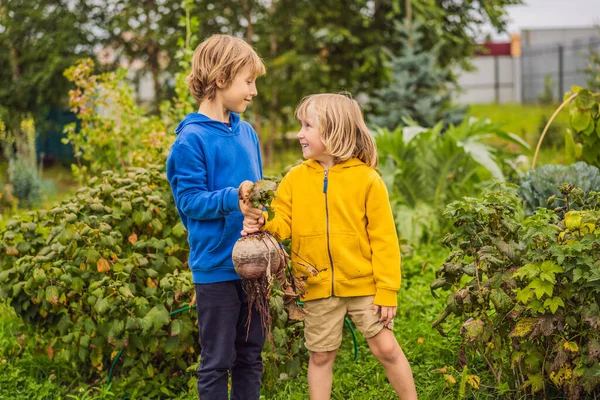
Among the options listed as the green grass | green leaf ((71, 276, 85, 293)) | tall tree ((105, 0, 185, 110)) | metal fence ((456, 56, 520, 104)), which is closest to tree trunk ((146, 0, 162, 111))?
tall tree ((105, 0, 185, 110))

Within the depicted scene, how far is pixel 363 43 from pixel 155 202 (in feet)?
29.1

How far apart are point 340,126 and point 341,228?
0.39 m

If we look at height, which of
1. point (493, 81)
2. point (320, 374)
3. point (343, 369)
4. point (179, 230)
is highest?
point (493, 81)

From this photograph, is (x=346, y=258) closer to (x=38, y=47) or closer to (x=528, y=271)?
(x=528, y=271)

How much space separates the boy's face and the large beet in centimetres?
52

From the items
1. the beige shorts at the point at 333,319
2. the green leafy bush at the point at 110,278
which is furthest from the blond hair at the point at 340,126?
the green leafy bush at the point at 110,278

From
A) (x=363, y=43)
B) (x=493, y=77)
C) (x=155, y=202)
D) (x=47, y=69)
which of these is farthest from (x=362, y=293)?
(x=493, y=77)

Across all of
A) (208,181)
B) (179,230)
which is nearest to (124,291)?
(179,230)

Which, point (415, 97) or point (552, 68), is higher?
point (552, 68)

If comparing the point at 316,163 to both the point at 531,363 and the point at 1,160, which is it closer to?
the point at 531,363

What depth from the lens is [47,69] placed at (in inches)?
502

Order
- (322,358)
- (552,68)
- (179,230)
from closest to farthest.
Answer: (322,358) → (179,230) → (552,68)

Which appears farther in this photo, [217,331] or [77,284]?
[77,284]

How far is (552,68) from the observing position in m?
24.0
